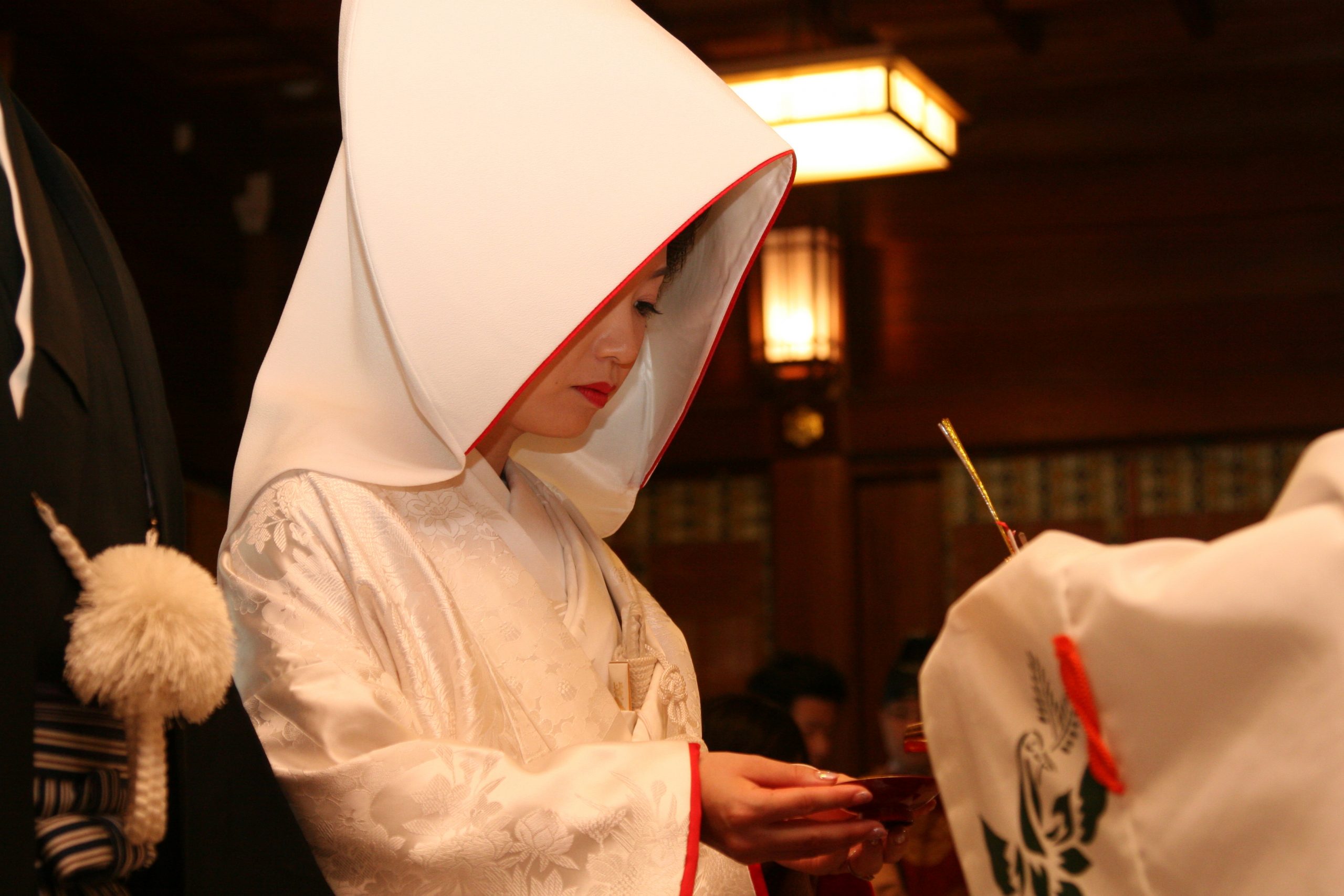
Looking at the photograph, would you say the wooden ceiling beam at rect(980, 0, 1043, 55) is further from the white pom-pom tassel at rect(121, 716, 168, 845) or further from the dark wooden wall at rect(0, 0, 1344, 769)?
the white pom-pom tassel at rect(121, 716, 168, 845)

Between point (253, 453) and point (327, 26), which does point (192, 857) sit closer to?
Result: point (253, 453)

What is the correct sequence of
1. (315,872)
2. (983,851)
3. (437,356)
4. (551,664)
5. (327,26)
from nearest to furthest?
1. (983,851)
2. (315,872)
3. (437,356)
4. (551,664)
5. (327,26)

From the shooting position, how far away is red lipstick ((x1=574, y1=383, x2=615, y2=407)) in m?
1.97

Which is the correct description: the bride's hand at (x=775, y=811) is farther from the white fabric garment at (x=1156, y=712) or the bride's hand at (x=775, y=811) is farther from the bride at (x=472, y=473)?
the white fabric garment at (x=1156, y=712)

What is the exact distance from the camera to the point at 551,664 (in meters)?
1.83

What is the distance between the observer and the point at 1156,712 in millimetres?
1088

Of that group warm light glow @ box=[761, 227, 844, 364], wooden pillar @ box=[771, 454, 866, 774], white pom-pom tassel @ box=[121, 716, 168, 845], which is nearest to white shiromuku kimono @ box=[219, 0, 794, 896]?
white pom-pom tassel @ box=[121, 716, 168, 845]

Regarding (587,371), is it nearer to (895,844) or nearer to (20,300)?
(895,844)

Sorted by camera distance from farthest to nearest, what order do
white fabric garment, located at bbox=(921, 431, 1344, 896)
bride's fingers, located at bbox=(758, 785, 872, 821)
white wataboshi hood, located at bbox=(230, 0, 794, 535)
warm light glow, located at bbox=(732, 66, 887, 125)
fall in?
warm light glow, located at bbox=(732, 66, 887, 125)
white wataboshi hood, located at bbox=(230, 0, 794, 535)
bride's fingers, located at bbox=(758, 785, 872, 821)
white fabric garment, located at bbox=(921, 431, 1344, 896)

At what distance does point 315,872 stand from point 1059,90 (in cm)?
476

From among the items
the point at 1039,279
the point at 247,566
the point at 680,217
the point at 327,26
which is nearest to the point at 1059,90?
the point at 1039,279

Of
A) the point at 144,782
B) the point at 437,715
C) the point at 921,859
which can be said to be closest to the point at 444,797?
the point at 437,715

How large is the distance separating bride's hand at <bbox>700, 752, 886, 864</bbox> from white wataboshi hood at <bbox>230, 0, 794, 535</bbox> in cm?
50

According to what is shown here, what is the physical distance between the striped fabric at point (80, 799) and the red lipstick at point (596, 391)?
84 cm
